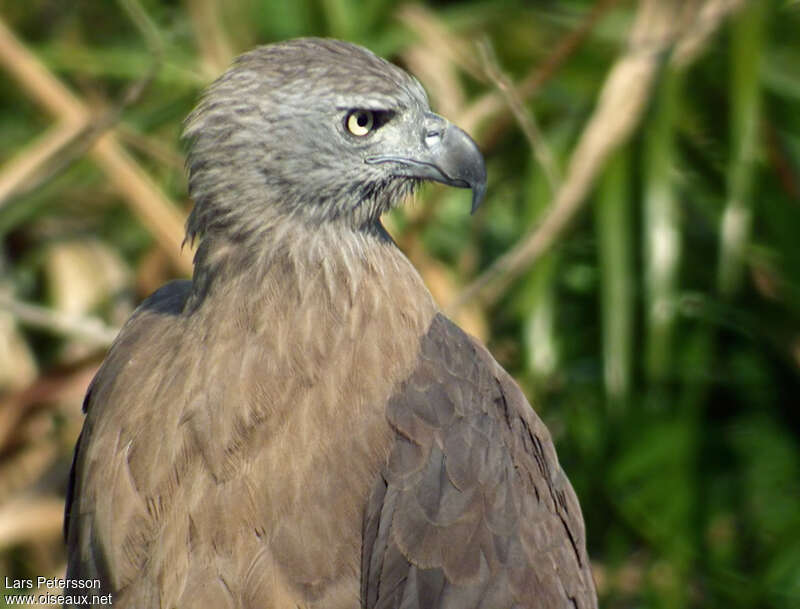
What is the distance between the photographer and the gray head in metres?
2.75

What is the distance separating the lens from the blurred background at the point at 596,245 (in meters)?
4.56

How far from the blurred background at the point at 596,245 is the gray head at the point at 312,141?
1.46 metres

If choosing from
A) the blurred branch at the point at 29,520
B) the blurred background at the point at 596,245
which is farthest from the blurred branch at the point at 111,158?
the blurred branch at the point at 29,520

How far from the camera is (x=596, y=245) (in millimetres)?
4906

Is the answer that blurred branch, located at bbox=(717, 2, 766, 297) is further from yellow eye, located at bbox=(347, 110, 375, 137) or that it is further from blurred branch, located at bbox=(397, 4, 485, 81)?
yellow eye, located at bbox=(347, 110, 375, 137)

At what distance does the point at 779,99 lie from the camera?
4809 mm

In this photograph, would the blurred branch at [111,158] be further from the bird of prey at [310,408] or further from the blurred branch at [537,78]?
the bird of prey at [310,408]

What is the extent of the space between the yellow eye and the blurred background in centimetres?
154

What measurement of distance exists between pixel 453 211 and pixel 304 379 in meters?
2.67

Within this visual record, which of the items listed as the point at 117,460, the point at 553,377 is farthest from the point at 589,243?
the point at 117,460

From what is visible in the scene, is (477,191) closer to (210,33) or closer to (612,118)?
(612,118)

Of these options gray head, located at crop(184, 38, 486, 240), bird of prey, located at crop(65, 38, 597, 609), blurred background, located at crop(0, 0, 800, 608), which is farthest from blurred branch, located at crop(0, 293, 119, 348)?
gray head, located at crop(184, 38, 486, 240)

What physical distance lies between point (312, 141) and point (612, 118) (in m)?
2.00

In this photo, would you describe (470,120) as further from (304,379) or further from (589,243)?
(304,379)
